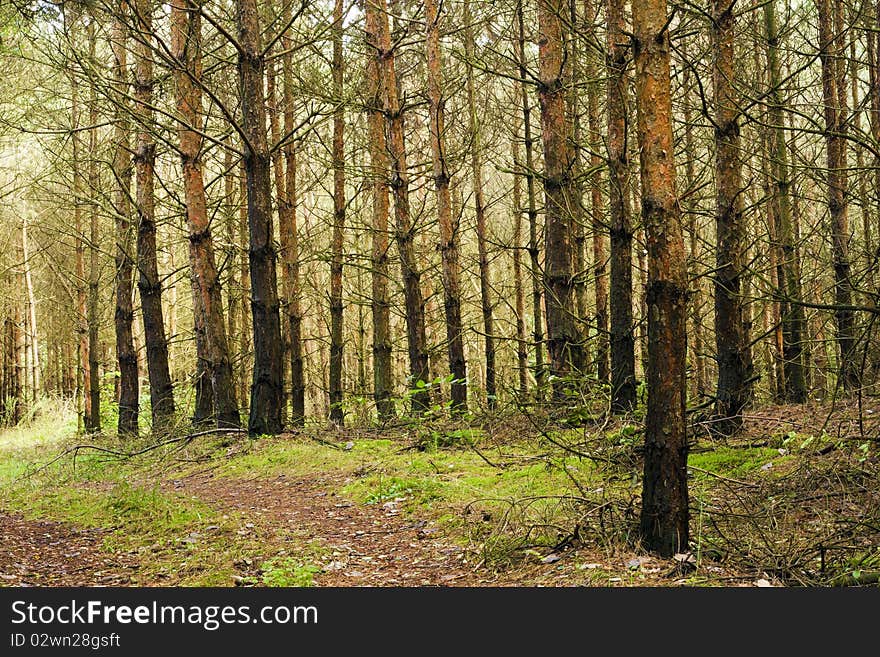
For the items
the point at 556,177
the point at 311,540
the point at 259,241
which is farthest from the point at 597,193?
the point at 311,540

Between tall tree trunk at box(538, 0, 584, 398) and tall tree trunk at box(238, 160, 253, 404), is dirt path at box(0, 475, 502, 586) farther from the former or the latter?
tall tree trunk at box(238, 160, 253, 404)

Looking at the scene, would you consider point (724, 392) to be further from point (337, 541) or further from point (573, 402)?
point (337, 541)

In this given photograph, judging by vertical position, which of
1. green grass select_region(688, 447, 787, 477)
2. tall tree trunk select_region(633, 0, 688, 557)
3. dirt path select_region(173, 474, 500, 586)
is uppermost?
tall tree trunk select_region(633, 0, 688, 557)

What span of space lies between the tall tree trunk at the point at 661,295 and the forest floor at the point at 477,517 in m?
0.31

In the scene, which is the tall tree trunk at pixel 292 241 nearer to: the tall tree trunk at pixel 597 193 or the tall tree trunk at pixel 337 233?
the tall tree trunk at pixel 337 233

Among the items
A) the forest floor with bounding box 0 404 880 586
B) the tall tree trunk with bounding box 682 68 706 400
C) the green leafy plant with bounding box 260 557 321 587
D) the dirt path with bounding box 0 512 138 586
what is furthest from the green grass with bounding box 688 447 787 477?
the dirt path with bounding box 0 512 138 586

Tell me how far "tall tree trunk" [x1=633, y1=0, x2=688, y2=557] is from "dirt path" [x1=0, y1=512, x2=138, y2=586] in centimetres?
359

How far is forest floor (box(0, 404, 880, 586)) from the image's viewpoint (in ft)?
14.8

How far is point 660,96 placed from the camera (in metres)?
4.52

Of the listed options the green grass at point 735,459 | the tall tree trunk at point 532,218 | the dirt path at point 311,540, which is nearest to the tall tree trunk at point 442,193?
the tall tree trunk at point 532,218

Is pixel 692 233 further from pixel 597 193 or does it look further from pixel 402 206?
pixel 597 193

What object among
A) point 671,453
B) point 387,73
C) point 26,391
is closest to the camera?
point 671,453

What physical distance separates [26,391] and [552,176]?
3057 cm

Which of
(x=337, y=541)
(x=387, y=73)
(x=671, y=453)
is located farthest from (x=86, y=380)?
(x=671, y=453)
